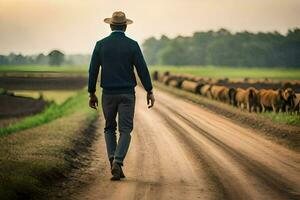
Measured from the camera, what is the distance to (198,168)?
28.0ft

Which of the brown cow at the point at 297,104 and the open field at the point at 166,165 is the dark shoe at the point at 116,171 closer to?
the open field at the point at 166,165

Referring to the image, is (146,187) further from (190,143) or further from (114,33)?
(190,143)

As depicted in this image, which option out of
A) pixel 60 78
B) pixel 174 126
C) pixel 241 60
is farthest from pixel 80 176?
pixel 241 60

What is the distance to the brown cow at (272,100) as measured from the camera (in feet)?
65.3

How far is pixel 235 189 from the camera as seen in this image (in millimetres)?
6938

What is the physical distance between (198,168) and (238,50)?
128385mm

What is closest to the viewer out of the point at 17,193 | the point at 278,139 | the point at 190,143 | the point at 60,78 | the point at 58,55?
the point at 17,193

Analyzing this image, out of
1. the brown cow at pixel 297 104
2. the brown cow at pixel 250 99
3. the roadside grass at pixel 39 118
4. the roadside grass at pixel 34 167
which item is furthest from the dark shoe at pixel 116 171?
the brown cow at pixel 250 99

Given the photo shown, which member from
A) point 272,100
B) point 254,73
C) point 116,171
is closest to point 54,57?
point 254,73

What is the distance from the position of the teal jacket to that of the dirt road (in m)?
1.34

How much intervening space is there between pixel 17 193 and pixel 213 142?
617cm

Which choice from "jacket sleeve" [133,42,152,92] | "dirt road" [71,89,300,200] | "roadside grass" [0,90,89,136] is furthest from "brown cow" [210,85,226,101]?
"jacket sleeve" [133,42,152,92]

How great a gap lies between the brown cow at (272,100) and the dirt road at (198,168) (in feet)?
19.9

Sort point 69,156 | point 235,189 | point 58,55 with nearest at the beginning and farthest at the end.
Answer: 1. point 235,189
2. point 69,156
3. point 58,55
